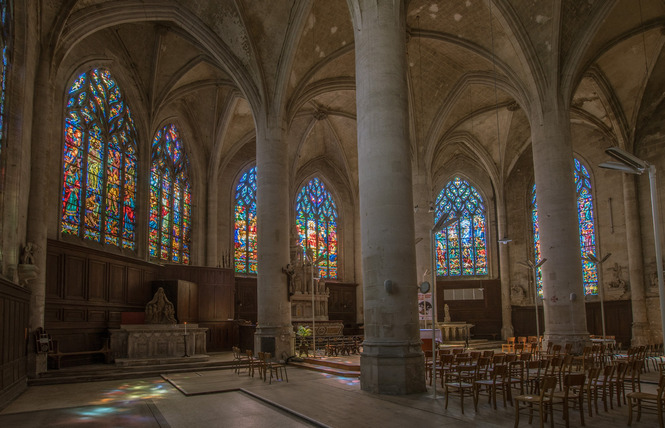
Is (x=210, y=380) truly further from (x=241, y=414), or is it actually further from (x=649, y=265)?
(x=649, y=265)

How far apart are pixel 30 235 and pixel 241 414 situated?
29.3ft

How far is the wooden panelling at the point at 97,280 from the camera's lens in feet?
62.0

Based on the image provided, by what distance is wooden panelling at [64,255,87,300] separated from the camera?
1786 centimetres

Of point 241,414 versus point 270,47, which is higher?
point 270,47

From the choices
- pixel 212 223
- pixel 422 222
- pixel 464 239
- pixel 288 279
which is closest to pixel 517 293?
pixel 464 239

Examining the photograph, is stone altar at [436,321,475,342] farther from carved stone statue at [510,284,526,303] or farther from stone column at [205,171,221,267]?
stone column at [205,171,221,267]

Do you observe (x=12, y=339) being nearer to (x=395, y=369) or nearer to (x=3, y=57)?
(x=3, y=57)

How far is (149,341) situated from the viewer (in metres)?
17.5

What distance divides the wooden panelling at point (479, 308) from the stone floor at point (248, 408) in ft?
64.6

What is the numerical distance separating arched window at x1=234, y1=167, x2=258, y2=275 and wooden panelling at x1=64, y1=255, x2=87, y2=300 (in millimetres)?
11344

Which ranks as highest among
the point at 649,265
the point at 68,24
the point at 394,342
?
the point at 68,24

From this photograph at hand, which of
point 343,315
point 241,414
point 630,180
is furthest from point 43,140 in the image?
point 630,180

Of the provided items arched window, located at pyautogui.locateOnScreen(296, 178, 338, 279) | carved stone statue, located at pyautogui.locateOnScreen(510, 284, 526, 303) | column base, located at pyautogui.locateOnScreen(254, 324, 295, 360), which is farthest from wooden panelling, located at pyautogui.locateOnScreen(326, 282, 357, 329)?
column base, located at pyautogui.locateOnScreen(254, 324, 295, 360)

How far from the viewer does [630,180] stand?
85.6ft
